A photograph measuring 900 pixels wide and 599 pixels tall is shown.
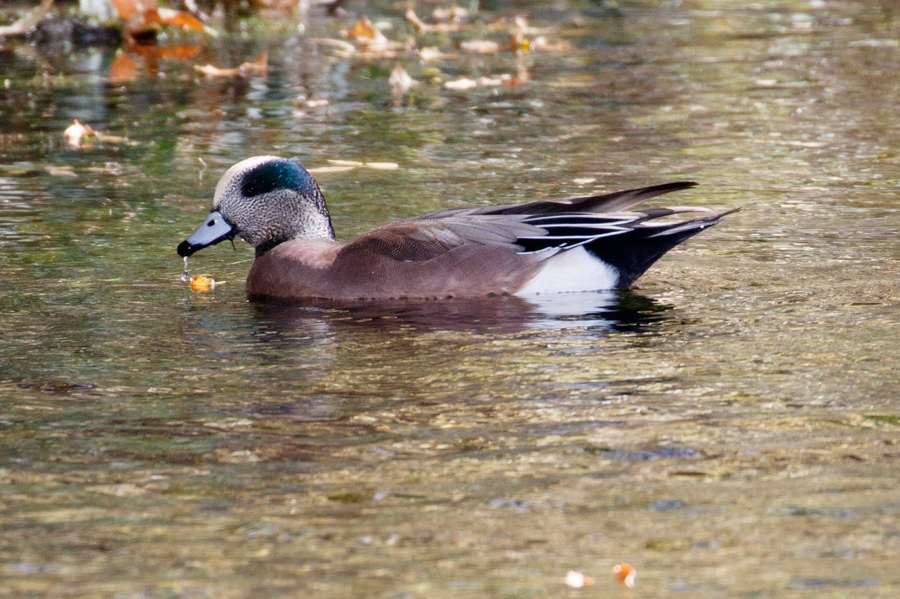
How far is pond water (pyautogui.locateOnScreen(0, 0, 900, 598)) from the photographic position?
3773mm

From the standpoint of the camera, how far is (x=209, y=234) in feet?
25.6

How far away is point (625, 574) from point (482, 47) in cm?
1396

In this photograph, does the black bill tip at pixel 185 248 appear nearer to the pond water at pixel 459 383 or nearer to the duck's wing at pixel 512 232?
the pond water at pixel 459 383

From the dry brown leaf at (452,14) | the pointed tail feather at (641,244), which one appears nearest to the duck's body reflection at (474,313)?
the pointed tail feather at (641,244)

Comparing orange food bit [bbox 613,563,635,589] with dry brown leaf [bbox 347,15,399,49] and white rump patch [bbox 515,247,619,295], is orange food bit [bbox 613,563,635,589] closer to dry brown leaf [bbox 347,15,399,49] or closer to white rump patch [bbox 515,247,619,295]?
white rump patch [bbox 515,247,619,295]

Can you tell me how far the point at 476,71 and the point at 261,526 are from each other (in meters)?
11.9

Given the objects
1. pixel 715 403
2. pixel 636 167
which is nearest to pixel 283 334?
pixel 715 403

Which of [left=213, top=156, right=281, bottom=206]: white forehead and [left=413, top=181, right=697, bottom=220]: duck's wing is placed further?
[left=213, top=156, right=281, bottom=206]: white forehead

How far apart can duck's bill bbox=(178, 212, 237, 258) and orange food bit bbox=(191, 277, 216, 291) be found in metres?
0.15

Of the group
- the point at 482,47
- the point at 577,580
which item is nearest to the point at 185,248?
the point at 577,580

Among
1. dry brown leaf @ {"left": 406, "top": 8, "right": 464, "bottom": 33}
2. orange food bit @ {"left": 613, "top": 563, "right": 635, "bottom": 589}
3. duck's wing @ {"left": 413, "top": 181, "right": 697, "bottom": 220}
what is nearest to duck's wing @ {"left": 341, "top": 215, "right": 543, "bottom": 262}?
duck's wing @ {"left": 413, "top": 181, "right": 697, "bottom": 220}

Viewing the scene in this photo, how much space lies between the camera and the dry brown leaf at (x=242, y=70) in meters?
15.3

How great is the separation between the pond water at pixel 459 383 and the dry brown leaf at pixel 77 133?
7.4 inches

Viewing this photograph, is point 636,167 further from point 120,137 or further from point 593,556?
point 593,556
